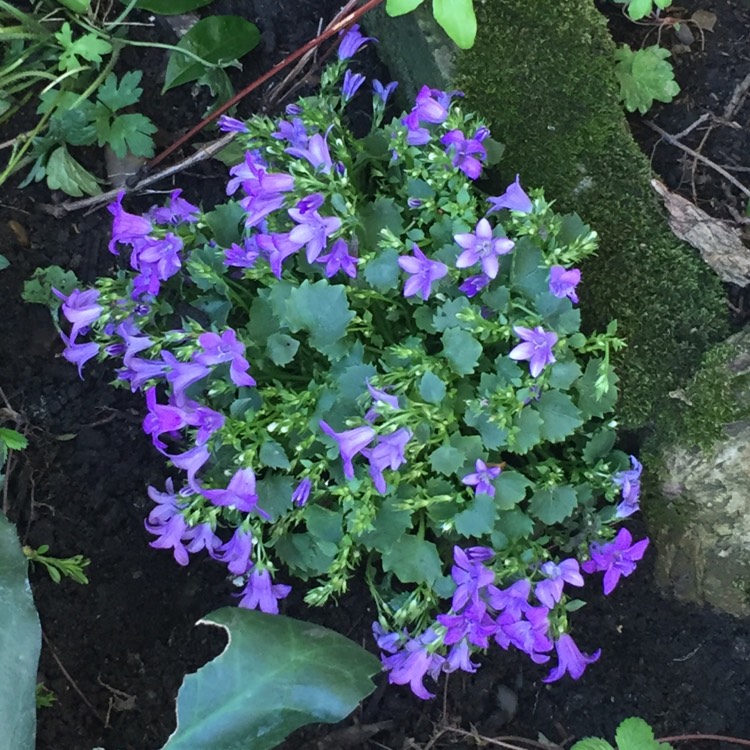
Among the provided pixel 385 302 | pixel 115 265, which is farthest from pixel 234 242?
pixel 115 265

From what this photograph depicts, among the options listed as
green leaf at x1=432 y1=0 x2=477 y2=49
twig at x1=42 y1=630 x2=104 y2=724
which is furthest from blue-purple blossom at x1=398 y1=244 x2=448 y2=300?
twig at x1=42 y1=630 x2=104 y2=724

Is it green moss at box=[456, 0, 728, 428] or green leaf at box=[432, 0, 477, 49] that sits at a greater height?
green leaf at box=[432, 0, 477, 49]

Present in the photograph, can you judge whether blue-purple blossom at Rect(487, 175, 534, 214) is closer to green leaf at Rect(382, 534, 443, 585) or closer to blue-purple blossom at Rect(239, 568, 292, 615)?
green leaf at Rect(382, 534, 443, 585)

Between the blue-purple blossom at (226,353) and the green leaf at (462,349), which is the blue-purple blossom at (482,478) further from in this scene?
the blue-purple blossom at (226,353)

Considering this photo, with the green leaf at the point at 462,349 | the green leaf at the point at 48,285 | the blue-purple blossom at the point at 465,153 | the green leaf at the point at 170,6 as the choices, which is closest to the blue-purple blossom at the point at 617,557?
the green leaf at the point at 462,349

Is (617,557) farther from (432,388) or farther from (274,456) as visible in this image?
(274,456)

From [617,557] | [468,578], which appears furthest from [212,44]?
[617,557]
